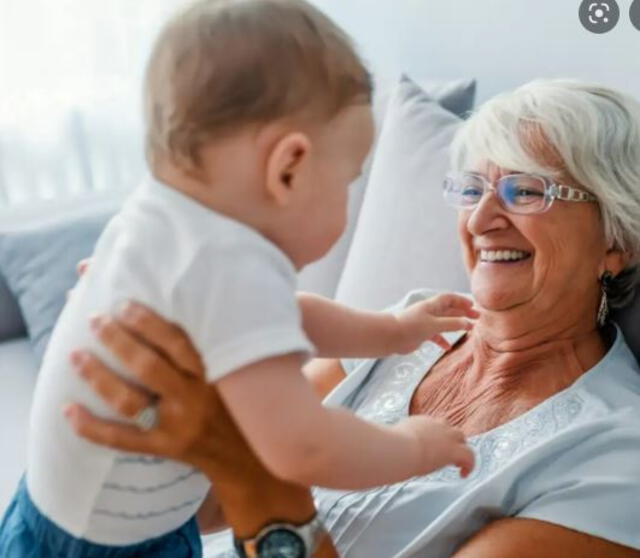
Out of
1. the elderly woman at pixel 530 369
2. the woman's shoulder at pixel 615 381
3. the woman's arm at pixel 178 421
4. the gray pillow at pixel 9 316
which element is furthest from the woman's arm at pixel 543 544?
the gray pillow at pixel 9 316

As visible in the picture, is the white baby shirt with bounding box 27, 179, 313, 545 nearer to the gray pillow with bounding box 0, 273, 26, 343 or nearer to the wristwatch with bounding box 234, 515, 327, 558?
the wristwatch with bounding box 234, 515, 327, 558

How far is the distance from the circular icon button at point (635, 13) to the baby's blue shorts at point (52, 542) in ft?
4.23

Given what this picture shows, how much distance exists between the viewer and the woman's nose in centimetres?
146

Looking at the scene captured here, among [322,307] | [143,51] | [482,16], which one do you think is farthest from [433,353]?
[143,51]

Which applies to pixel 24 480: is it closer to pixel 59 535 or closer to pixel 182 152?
pixel 59 535

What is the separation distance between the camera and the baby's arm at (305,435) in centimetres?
83

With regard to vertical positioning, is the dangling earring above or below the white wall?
below

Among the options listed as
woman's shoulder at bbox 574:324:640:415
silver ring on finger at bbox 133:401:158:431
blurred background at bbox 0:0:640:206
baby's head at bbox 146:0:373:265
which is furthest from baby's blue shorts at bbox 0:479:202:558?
blurred background at bbox 0:0:640:206

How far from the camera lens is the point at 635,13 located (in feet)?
5.97

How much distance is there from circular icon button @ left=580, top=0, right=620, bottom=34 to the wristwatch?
1257 millimetres

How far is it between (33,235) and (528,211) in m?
1.31

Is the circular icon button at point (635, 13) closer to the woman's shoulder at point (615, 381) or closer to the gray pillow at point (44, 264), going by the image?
the woman's shoulder at point (615, 381)

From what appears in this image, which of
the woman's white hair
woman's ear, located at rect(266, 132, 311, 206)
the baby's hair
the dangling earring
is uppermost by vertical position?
the baby's hair

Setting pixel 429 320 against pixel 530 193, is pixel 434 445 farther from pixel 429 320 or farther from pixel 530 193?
pixel 530 193
